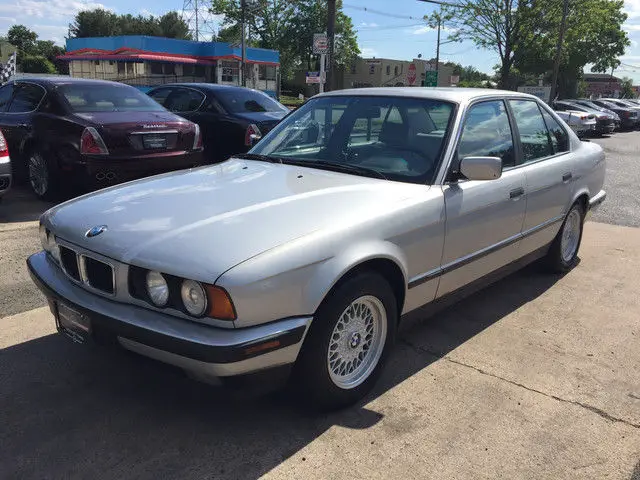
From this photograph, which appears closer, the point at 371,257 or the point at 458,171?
the point at 371,257

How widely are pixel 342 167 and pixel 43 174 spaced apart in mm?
5065

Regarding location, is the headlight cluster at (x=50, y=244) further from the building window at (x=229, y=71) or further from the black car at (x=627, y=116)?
the building window at (x=229, y=71)

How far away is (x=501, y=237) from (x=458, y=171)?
69 cm

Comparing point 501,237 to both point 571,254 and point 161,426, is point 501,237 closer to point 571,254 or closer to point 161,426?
point 571,254

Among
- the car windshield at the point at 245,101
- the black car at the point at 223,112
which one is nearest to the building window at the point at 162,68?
the black car at the point at 223,112

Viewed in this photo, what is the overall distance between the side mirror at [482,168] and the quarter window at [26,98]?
610 cm

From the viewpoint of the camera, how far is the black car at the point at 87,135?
6.57 meters

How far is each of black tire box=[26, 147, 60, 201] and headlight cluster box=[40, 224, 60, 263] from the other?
406cm

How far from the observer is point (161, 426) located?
275cm

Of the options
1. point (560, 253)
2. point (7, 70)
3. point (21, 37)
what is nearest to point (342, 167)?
point (560, 253)

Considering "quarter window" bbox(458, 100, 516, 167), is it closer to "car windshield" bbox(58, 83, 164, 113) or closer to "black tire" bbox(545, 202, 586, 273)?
"black tire" bbox(545, 202, 586, 273)

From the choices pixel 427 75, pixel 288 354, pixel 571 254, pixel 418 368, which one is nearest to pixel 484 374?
pixel 418 368

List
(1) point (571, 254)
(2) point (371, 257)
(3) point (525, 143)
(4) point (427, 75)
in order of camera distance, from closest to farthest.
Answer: (2) point (371, 257) < (3) point (525, 143) < (1) point (571, 254) < (4) point (427, 75)

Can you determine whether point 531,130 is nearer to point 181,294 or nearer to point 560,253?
point 560,253
